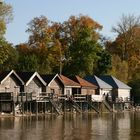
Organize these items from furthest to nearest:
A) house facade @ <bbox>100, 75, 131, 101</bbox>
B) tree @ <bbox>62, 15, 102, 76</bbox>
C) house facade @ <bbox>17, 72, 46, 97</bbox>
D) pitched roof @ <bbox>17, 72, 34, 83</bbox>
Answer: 1. tree @ <bbox>62, 15, 102, 76</bbox>
2. house facade @ <bbox>100, 75, 131, 101</bbox>
3. pitched roof @ <bbox>17, 72, 34, 83</bbox>
4. house facade @ <bbox>17, 72, 46, 97</bbox>

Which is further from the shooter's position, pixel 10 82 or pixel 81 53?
pixel 81 53

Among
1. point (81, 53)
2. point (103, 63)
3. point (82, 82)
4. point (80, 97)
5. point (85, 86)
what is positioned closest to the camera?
point (80, 97)

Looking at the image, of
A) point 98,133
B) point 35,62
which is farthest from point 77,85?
point 98,133

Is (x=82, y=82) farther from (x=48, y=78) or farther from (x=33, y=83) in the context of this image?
(x=33, y=83)

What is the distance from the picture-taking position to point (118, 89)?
104500 millimetres

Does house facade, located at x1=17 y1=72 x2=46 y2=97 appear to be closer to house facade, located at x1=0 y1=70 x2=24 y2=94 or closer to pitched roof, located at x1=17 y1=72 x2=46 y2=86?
pitched roof, located at x1=17 y1=72 x2=46 y2=86

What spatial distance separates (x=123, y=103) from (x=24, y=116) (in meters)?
31.5

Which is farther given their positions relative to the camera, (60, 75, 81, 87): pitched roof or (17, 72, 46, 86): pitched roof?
(60, 75, 81, 87): pitched roof

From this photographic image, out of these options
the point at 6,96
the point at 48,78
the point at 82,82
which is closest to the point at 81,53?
the point at 82,82

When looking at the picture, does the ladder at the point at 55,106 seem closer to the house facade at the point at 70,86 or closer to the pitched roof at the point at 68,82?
the house facade at the point at 70,86

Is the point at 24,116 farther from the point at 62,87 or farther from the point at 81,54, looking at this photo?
the point at 81,54

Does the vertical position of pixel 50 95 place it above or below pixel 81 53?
below

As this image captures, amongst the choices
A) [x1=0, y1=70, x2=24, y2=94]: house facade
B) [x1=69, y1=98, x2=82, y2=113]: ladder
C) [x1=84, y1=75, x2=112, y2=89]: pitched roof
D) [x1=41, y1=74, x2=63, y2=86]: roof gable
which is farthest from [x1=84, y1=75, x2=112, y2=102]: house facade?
[x1=0, y1=70, x2=24, y2=94]: house facade

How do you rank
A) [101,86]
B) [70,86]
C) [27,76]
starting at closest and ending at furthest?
[27,76] < [70,86] < [101,86]
